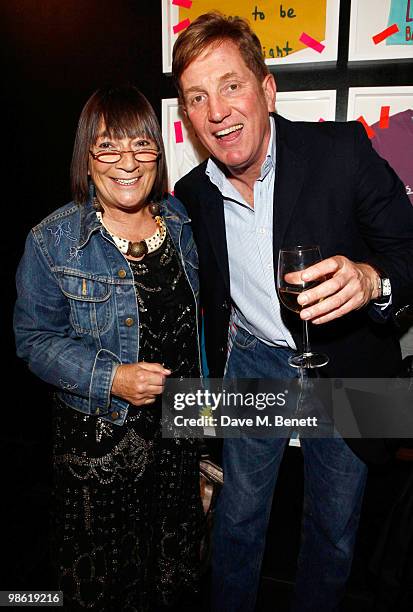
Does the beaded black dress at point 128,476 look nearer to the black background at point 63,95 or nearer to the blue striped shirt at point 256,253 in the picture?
the blue striped shirt at point 256,253

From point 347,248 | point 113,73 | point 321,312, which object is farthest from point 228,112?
point 113,73

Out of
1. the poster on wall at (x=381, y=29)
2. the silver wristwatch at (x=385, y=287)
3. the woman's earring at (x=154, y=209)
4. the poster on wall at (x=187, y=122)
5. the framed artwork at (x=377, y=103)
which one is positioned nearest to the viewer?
the silver wristwatch at (x=385, y=287)

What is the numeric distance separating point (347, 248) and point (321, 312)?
0.55 metres

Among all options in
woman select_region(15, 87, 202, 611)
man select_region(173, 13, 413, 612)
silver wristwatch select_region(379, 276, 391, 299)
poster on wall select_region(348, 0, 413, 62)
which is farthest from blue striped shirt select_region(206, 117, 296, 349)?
poster on wall select_region(348, 0, 413, 62)

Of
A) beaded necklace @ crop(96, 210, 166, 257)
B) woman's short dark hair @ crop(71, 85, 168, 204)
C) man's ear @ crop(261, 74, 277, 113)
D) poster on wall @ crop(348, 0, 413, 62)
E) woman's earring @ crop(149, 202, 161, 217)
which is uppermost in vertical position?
poster on wall @ crop(348, 0, 413, 62)

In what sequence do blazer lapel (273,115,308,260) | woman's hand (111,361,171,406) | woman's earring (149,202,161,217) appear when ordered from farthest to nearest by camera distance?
woman's earring (149,202,161,217)
blazer lapel (273,115,308,260)
woman's hand (111,361,171,406)

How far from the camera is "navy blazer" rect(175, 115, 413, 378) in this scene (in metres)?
1.68

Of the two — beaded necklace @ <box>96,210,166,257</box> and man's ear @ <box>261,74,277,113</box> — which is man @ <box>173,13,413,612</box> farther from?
beaded necklace @ <box>96,210,166,257</box>

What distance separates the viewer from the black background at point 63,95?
2.25m

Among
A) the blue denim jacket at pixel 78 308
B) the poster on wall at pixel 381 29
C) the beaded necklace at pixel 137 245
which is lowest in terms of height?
the blue denim jacket at pixel 78 308

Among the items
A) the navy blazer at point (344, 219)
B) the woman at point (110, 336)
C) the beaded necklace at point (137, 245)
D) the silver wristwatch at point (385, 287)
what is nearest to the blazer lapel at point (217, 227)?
the navy blazer at point (344, 219)

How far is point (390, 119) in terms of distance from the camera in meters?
2.13
